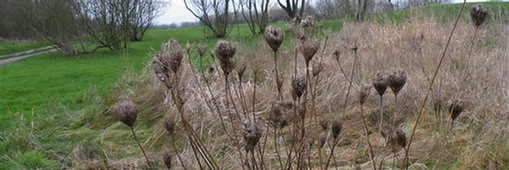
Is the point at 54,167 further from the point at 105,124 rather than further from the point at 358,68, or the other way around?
the point at 358,68

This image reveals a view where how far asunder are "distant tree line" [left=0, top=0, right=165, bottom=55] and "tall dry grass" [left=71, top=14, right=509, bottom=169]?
1402cm

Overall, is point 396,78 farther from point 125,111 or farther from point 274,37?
point 125,111

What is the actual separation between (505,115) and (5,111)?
6.60 metres

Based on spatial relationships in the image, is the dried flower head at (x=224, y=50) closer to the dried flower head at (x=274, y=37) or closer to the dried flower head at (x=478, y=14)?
the dried flower head at (x=274, y=37)

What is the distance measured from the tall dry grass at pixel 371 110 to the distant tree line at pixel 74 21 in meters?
14.0

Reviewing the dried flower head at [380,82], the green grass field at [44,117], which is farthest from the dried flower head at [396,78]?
the green grass field at [44,117]

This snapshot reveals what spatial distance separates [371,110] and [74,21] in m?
17.8

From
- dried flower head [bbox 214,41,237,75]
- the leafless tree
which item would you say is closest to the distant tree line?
the leafless tree

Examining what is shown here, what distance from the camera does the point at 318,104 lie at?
4.77 m

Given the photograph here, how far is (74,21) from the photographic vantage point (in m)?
19.7

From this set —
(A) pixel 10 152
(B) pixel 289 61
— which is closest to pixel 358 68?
(B) pixel 289 61

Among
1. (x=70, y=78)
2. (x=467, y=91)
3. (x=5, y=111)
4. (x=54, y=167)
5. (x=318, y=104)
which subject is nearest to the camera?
(x=54, y=167)

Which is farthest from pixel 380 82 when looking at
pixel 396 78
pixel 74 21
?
pixel 74 21

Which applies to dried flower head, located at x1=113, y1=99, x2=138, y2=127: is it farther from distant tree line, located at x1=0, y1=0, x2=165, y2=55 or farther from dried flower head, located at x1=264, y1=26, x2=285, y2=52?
distant tree line, located at x1=0, y1=0, x2=165, y2=55
